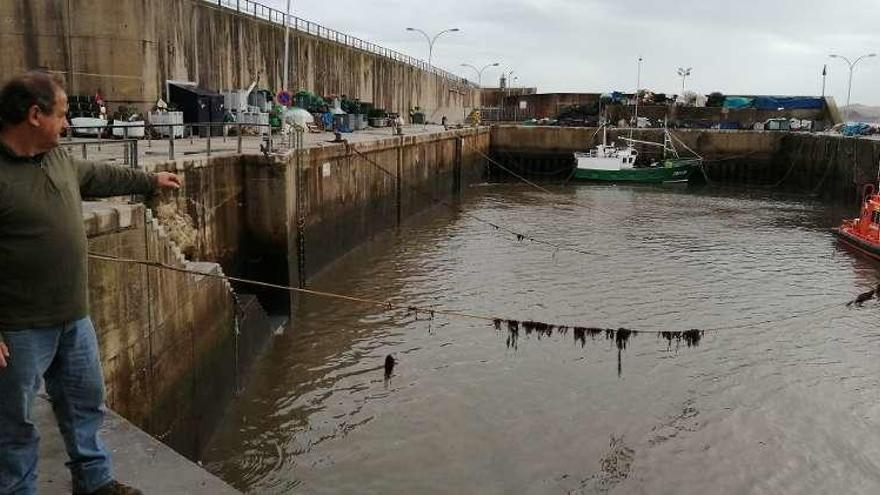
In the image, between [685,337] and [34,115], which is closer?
[34,115]

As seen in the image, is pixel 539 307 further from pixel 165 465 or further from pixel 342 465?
pixel 165 465

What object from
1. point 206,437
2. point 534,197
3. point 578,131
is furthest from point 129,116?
point 578,131

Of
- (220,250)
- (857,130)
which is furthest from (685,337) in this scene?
(857,130)

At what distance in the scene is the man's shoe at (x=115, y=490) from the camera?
4.05m

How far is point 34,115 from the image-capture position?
348 centimetres

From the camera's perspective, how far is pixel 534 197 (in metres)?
39.7

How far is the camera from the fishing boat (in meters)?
47.0

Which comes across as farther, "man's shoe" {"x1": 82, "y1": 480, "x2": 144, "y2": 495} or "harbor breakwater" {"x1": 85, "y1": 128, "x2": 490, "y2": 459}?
"harbor breakwater" {"x1": 85, "y1": 128, "x2": 490, "y2": 459}

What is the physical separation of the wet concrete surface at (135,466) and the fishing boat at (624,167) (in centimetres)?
4458

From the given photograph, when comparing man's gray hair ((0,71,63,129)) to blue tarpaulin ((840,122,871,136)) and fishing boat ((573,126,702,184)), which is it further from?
blue tarpaulin ((840,122,871,136))

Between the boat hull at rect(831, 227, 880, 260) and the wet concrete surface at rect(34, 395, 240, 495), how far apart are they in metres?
23.5

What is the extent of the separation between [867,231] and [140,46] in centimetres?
2407

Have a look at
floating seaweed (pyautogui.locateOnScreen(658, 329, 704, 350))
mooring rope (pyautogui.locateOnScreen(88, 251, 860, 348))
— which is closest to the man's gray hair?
mooring rope (pyautogui.locateOnScreen(88, 251, 860, 348))

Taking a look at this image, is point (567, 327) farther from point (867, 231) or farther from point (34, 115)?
point (867, 231)
